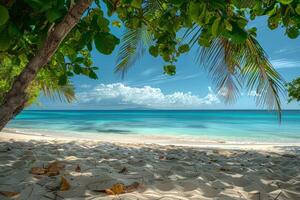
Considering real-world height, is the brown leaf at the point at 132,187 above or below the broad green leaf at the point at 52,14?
below

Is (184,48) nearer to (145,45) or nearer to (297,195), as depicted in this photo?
(297,195)

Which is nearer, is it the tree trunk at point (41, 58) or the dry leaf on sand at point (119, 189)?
the tree trunk at point (41, 58)

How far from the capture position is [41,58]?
5.59 ft

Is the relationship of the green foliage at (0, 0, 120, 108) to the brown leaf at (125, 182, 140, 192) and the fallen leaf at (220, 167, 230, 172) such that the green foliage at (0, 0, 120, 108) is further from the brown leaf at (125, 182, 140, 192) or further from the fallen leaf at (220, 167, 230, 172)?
the fallen leaf at (220, 167, 230, 172)

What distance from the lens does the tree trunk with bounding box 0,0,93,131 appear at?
5.13 ft

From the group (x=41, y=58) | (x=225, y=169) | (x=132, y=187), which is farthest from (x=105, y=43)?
(x=225, y=169)

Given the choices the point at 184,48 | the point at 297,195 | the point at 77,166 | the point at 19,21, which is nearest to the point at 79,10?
the point at 19,21

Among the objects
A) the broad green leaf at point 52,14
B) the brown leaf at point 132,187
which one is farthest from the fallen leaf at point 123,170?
the broad green leaf at point 52,14

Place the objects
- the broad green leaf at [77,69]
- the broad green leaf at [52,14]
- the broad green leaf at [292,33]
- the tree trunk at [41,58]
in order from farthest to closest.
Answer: the broad green leaf at [77,69] → the broad green leaf at [292,33] → the tree trunk at [41,58] → the broad green leaf at [52,14]

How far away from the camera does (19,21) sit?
1540 mm

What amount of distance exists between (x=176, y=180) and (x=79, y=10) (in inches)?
65.3

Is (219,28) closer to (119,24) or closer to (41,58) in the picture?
(41,58)

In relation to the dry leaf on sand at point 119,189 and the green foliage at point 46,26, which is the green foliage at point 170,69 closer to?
the green foliage at point 46,26

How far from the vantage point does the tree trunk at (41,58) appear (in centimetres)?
156
